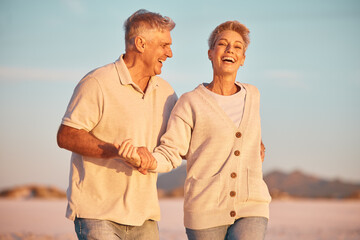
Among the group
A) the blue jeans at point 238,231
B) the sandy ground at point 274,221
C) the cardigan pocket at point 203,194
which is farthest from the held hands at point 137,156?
the sandy ground at point 274,221

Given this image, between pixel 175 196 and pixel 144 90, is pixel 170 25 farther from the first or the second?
pixel 175 196

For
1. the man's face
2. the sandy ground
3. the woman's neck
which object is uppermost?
the man's face

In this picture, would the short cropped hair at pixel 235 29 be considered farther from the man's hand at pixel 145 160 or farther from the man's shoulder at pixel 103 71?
the man's hand at pixel 145 160

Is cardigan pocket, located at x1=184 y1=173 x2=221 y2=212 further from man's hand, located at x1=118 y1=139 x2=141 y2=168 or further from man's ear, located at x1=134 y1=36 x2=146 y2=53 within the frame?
man's ear, located at x1=134 y1=36 x2=146 y2=53

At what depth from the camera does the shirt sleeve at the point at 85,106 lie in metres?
3.21

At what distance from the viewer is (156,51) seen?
3521mm

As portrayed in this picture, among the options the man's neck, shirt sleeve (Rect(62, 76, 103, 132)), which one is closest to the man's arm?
shirt sleeve (Rect(62, 76, 103, 132))

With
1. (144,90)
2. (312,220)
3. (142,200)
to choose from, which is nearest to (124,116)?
(144,90)

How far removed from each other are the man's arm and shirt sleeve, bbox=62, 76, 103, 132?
0.05 meters

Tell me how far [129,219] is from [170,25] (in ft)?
4.37

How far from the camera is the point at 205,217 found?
3.23m

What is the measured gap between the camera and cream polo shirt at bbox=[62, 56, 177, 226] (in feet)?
10.6

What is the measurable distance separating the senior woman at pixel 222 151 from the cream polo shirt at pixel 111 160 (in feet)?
0.58

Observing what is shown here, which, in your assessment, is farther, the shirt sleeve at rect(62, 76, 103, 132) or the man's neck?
the man's neck
